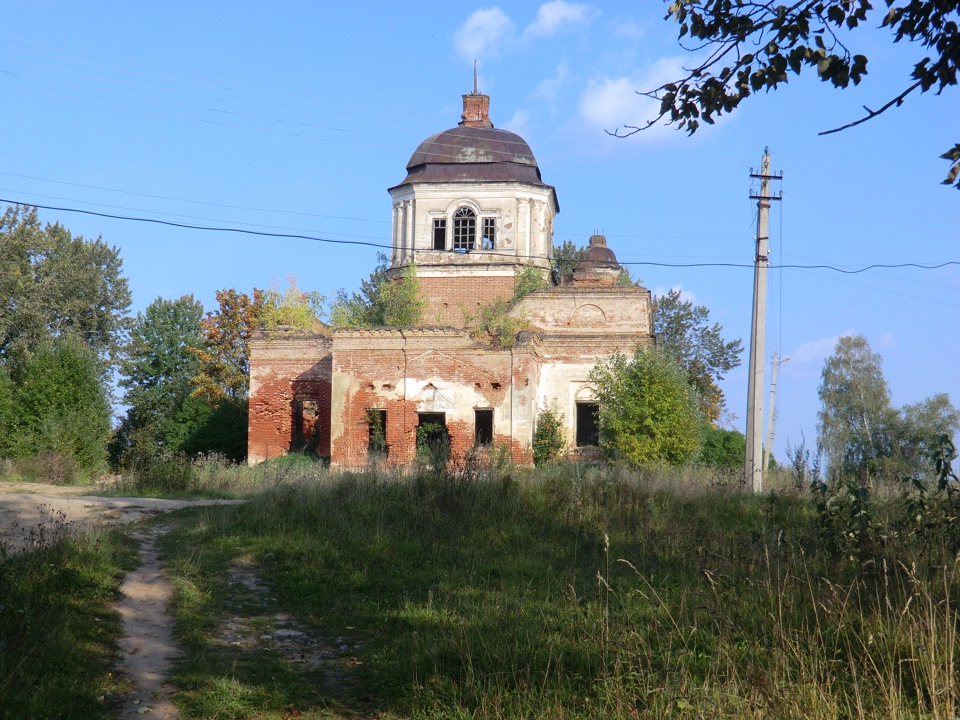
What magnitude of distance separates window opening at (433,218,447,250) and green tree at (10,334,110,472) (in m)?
13.8

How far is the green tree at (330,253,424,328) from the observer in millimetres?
38938

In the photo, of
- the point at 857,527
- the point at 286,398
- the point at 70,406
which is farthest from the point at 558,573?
the point at 70,406

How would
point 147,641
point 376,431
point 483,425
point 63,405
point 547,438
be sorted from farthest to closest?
point 63,405
point 547,438
point 483,425
point 376,431
point 147,641

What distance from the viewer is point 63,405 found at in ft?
113

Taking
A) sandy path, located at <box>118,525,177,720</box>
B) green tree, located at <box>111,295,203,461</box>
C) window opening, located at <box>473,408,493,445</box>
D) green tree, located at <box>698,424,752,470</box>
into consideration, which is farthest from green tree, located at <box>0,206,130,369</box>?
sandy path, located at <box>118,525,177,720</box>

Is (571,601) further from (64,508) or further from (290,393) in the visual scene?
(290,393)

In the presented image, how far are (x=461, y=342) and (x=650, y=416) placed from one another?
6065mm

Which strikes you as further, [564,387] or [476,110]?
[476,110]

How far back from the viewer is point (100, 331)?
47.9 meters

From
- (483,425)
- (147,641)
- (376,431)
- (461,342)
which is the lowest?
(147,641)

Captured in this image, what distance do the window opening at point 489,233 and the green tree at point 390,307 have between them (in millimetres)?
3019

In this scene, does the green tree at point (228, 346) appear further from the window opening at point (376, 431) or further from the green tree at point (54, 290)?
the window opening at point (376, 431)

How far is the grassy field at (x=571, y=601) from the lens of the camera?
18.5 ft

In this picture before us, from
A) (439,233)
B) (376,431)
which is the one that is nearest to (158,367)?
(439,233)
